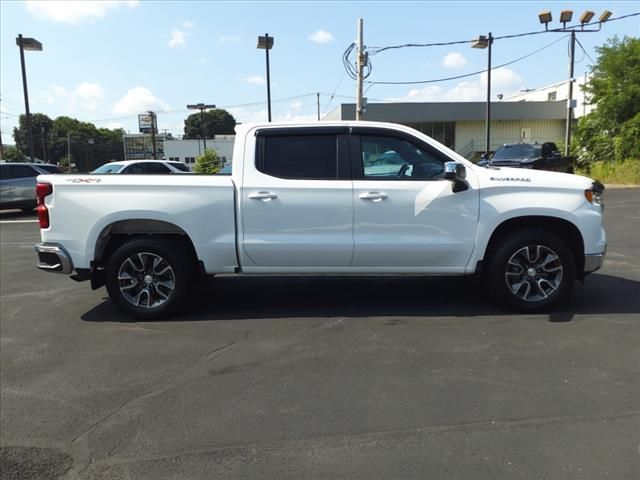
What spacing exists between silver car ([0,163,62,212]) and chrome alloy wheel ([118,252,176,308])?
13417 mm

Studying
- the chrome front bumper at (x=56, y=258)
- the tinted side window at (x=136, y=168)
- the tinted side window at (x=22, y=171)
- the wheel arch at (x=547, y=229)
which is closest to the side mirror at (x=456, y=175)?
the wheel arch at (x=547, y=229)

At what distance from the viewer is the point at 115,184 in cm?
538

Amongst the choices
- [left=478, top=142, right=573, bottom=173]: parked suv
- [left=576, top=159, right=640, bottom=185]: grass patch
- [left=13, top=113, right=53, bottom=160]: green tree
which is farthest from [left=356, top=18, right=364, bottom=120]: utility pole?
[left=13, top=113, right=53, bottom=160]: green tree

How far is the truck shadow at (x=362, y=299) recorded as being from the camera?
563cm

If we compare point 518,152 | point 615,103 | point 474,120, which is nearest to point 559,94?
point 474,120

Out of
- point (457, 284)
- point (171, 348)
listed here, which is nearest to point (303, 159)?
point (171, 348)

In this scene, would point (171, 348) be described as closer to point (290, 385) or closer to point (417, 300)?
point (290, 385)

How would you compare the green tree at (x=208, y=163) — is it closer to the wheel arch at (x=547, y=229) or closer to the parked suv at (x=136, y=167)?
the parked suv at (x=136, y=167)

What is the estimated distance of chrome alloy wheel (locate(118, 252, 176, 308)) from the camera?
553 centimetres

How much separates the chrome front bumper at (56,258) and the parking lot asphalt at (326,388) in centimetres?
60

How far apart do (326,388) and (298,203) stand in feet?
6.67

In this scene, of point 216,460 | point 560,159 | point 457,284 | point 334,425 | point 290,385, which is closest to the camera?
point 216,460

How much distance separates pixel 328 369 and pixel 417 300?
2.12 metres

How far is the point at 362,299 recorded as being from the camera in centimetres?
614
